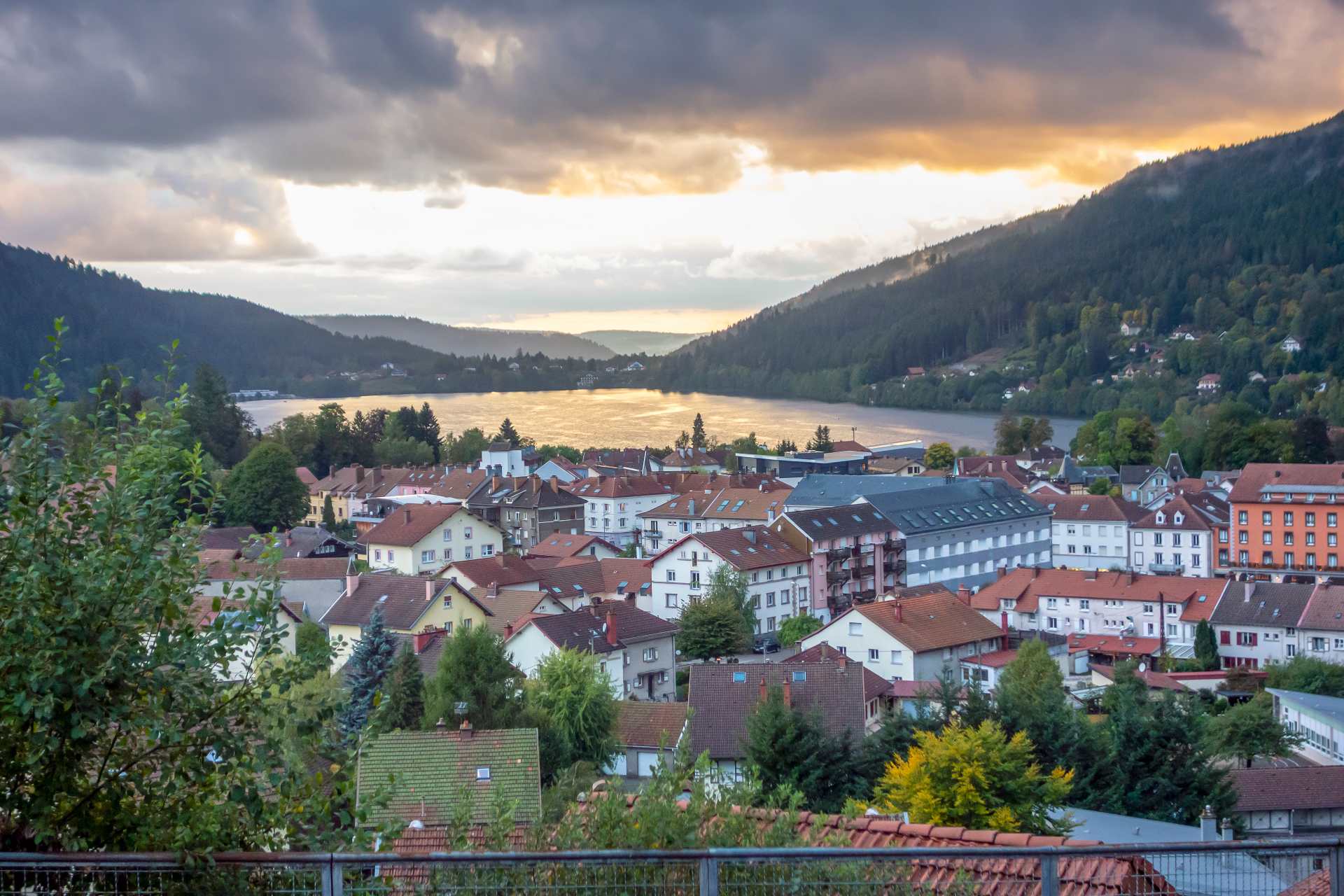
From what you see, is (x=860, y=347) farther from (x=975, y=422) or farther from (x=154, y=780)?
(x=154, y=780)

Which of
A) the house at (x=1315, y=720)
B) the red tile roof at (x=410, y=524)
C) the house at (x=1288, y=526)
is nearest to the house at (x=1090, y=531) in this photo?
the house at (x=1288, y=526)

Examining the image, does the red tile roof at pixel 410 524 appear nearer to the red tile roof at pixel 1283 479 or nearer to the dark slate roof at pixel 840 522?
the dark slate roof at pixel 840 522

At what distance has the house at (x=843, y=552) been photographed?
99.5 feet

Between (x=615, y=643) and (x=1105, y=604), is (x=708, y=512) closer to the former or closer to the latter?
(x=1105, y=604)

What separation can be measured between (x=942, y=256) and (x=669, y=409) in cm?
7494

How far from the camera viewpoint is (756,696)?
16.0 meters

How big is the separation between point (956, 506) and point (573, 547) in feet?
36.1

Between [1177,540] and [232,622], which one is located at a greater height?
[232,622]

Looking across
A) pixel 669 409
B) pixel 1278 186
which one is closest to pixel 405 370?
pixel 669 409

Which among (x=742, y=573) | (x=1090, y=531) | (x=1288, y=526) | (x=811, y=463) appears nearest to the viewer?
(x=742, y=573)

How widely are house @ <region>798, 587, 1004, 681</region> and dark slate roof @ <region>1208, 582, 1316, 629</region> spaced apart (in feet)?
21.6

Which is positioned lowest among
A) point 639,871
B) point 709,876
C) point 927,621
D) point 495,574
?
point 927,621

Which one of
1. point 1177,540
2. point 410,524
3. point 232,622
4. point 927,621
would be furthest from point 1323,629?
point 232,622

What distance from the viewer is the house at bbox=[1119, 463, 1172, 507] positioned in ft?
162
